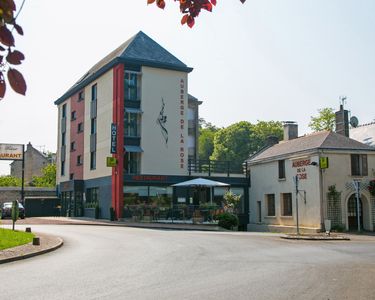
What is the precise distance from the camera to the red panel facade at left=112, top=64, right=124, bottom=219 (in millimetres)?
36250

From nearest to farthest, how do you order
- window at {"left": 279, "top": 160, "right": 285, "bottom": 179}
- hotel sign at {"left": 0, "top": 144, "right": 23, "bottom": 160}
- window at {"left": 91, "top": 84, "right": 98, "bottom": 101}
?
1. window at {"left": 279, "top": 160, "right": 285, "bottom": 179}
2. window at {"left": 91, "top": 84, "right": 98, "bottom": 101}
3. hotel sign at {"left": 0, "top": 144, "right": 23, "bottom": 160}

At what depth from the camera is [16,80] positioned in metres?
2.57

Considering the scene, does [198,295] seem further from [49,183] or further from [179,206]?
[49,183]

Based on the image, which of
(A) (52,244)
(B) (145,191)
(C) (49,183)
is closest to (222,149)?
(C) (49,183)

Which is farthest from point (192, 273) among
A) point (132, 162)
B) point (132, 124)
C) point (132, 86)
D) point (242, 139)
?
point (242, 139)

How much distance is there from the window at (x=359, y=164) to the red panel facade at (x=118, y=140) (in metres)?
15.4

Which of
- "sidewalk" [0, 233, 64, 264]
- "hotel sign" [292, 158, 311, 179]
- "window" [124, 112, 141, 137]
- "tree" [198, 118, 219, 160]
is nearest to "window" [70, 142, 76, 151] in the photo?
"window" [124, 112, 141, 137]

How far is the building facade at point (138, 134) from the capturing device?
121 ft

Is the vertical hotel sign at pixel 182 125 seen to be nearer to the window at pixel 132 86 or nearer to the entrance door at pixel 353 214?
the window at pixel 132 86

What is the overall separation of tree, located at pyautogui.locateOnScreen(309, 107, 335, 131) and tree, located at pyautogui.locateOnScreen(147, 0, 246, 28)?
176 feet

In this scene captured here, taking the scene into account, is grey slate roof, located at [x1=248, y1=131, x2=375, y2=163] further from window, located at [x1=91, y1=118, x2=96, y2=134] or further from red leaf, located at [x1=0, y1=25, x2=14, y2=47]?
red leaf, located at [x1=0, y1=25, x2=14, y2=47]

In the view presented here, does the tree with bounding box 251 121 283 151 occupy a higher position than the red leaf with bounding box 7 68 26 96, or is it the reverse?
the tree with bounding box 251 121 283 151

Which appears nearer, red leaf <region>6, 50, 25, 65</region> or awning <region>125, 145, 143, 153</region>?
red leaf <region>6, 50, 25, 65</region>

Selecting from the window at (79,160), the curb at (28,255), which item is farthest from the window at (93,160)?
the curb at (28,255)
